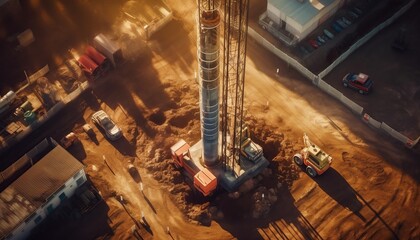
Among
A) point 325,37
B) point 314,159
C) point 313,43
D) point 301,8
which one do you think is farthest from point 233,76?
point 325,37

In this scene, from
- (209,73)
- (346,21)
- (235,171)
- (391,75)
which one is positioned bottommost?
(391,75)

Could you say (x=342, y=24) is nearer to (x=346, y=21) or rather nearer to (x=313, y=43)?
(x=346, y=21)

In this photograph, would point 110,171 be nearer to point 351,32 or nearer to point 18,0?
point 18,0

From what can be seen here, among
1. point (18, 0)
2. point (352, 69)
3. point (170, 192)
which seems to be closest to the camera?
point (170, 192)

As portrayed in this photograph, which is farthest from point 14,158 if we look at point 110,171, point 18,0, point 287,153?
point 287,153

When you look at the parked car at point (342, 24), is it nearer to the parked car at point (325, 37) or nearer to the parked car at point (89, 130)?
the parked car at point (325, 37)

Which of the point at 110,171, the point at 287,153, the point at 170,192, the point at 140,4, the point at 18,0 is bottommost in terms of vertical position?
the point at 287,153
